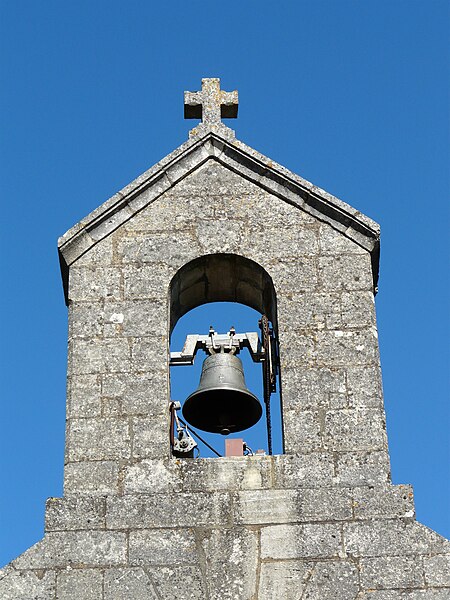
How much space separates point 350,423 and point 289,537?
91cm

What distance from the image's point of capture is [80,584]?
833 centimetres

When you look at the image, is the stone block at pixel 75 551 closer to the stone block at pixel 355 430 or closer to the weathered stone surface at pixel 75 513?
the weathered stone surface at pixel 75 513

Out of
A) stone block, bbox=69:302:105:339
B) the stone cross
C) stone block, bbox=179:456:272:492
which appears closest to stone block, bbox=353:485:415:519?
stone block, bbox=179:456:272:492

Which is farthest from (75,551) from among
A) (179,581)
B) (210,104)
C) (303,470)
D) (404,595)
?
(210,104)

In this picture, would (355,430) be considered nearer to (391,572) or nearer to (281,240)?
(391,572)

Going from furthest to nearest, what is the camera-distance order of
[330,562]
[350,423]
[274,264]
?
[274,264]
[350,423]
[330,562]

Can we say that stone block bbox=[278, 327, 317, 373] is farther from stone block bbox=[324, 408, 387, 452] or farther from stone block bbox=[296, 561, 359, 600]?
stone block bbox=[296, 561, 359, 600]

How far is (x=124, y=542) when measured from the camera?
8.49 m

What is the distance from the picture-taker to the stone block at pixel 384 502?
8.59 meters

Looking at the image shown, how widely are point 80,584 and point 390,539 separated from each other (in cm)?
186

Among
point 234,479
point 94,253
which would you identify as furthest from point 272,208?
point 234,479

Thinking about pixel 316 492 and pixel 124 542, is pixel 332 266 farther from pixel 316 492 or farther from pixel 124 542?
pixel 124 542

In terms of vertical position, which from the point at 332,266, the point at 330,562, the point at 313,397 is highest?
the point at 332,266

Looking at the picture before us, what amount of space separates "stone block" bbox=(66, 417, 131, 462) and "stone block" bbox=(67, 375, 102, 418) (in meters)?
0.06
